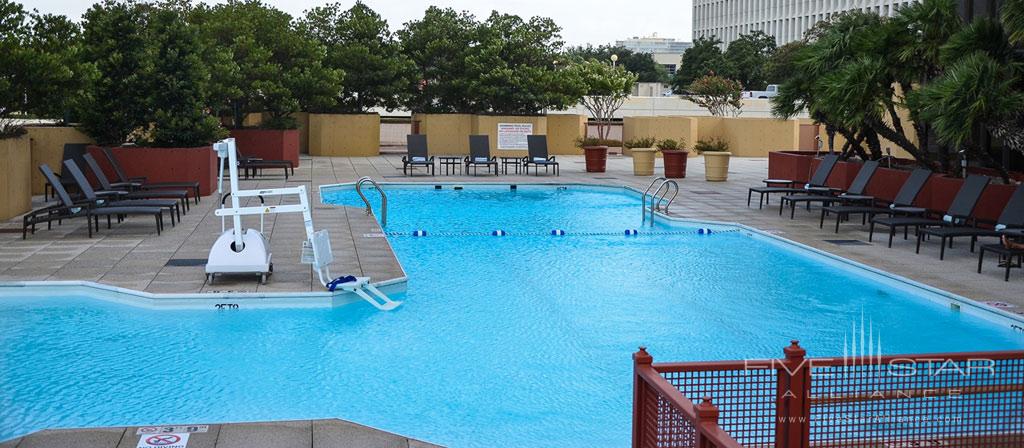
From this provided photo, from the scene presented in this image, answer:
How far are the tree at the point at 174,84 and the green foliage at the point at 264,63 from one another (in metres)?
5.15

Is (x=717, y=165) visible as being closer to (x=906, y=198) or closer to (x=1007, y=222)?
(x=906, y=198)

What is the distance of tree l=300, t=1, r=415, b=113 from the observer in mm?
35062

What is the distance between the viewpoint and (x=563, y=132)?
3866 centimetres

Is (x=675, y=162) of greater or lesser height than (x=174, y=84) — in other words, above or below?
below

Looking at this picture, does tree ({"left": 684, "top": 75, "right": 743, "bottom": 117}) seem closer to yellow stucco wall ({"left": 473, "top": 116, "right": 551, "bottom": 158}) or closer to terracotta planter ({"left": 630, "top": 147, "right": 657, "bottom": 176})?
yellow stucco wall ({"left": 473, "top": 116, "right": 551, "bottom": 158})

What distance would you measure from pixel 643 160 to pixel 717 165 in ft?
8.20

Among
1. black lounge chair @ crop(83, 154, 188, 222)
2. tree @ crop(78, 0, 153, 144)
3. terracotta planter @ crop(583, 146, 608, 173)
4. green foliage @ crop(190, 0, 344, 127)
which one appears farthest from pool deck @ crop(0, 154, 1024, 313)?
green foliage @ crop(190, 0, 344, 127)

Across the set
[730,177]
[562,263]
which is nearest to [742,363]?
[562,263]

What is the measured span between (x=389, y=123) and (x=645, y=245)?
26.1m

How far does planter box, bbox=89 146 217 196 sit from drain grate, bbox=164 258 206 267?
6479mm

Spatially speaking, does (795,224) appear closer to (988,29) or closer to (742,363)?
(988,29)

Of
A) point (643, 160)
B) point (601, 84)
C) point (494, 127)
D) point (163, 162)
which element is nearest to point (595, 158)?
point (643, 160)

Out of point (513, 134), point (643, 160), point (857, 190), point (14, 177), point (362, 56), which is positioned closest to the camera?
point (14, 177)

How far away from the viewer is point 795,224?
18.3 m
